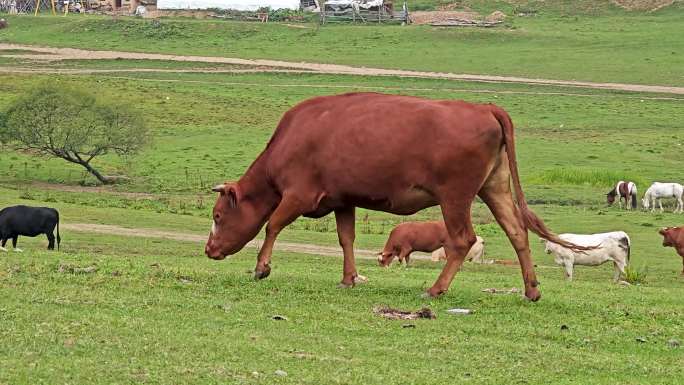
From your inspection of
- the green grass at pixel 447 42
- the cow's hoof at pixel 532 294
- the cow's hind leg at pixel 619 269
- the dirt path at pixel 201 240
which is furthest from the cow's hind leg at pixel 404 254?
the green grass at pixel 447 42

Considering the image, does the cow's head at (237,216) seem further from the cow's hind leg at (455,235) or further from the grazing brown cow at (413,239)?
the grazing brown cow at (413,239)

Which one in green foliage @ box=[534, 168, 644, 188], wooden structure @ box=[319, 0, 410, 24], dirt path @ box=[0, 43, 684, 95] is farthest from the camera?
wooden structure @ box=[319, 0, 410, 24]

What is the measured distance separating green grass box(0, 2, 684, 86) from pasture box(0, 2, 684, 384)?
34cm

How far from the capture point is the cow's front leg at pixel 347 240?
50.0 feet

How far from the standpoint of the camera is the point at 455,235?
47.5 ft

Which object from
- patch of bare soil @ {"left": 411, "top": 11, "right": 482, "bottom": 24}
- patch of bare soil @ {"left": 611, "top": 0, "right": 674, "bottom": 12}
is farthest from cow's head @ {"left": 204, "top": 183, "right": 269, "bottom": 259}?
patch of bare soil @ {"left": 611, "top": 0, "right": 674, "bottom": 12}

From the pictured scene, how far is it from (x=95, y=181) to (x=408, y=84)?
25855 millimetres

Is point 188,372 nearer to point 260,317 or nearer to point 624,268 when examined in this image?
point 260,317

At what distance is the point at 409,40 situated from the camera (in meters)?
79.2

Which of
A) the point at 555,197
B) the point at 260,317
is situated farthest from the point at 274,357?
the point at 555,197

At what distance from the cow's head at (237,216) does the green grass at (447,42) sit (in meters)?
53.5

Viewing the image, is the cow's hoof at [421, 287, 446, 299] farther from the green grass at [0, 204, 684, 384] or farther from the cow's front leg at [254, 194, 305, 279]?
the cow's front leg at [254, 194, 305, 279]

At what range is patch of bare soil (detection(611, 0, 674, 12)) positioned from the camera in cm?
8850

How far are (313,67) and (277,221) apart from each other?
187 feet
